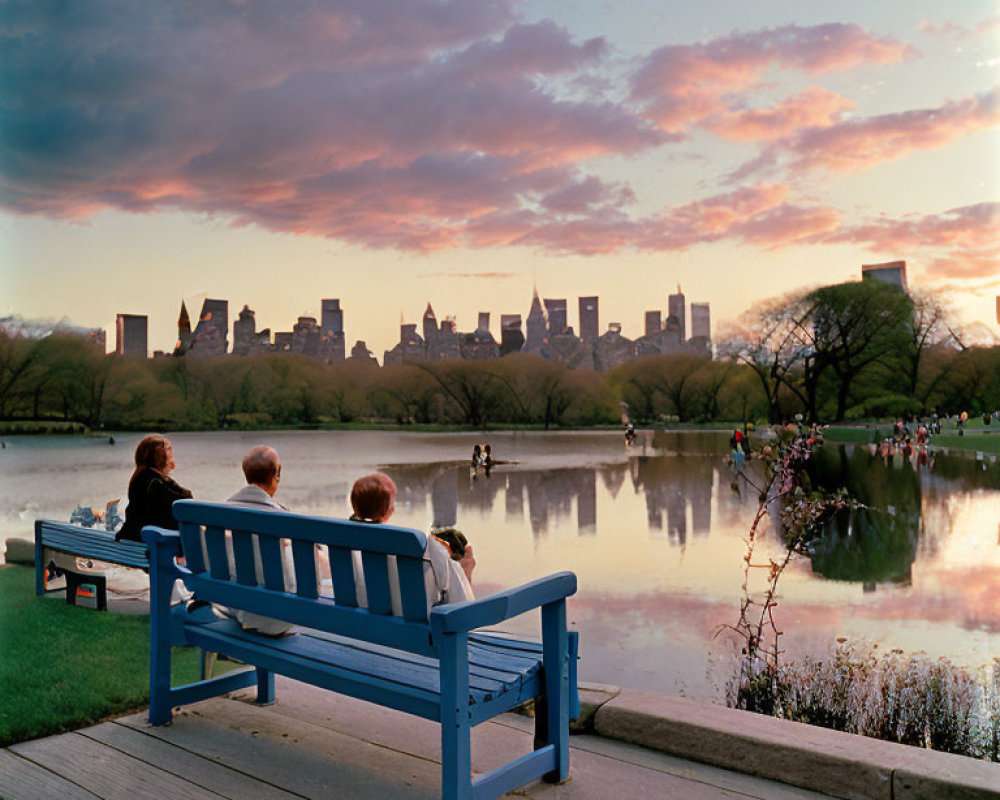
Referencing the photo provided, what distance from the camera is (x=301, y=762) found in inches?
94.5

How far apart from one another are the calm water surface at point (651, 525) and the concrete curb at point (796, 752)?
9.10ft

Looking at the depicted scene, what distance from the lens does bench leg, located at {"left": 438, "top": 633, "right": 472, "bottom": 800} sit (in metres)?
1.95

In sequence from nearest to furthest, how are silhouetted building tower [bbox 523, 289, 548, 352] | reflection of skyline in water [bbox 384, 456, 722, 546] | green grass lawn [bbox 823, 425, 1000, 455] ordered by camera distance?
1. green grass lawn [bbox 823, 425, 1000, 455]
2. silhouetted building tower [bbox 523, 289, 548, 352]
3. reflection of skyline in water [bbox 384, 456, 722, 546]

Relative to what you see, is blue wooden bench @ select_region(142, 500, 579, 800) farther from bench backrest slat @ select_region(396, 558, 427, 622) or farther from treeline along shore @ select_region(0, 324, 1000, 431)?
treeline along shore @ select_region(0, 324, 1000, 431)

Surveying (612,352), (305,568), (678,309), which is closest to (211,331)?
(612,352)

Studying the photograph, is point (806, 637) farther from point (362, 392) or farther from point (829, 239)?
point (362, 392)

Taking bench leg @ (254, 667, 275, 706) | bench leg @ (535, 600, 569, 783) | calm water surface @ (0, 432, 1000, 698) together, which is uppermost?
bench leg @ (535, 600, 569, 783)

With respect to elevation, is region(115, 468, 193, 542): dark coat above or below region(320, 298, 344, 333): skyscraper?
below

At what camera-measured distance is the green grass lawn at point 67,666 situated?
273cm

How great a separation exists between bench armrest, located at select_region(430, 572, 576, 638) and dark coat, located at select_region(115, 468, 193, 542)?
2.33m

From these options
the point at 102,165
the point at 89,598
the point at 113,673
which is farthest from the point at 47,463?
the point at 113,673

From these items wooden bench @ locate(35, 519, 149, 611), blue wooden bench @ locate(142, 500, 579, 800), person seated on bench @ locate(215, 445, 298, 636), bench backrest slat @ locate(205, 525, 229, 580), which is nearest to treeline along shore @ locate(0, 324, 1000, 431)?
wooden bench @ locate(35, 519, 149, 611)

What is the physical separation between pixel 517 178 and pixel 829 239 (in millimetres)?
3540

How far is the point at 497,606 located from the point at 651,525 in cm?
986
